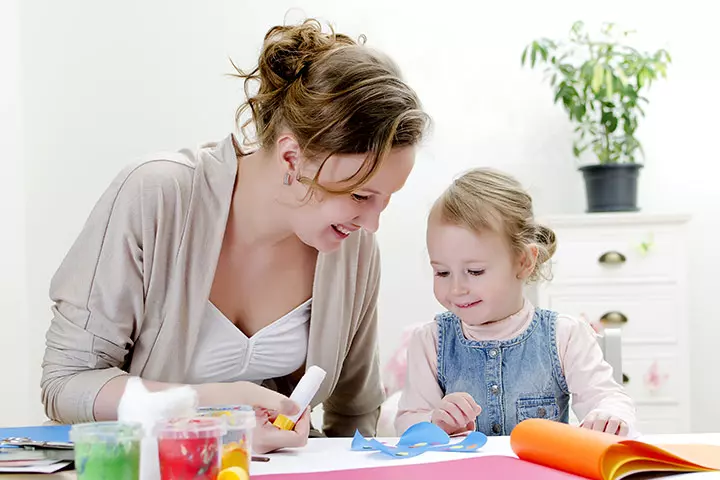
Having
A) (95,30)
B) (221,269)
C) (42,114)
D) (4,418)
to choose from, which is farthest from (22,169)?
(221,269)

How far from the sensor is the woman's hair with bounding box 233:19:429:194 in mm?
1327

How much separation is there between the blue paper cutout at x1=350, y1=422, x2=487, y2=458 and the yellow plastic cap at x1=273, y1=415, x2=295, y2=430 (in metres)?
0.09

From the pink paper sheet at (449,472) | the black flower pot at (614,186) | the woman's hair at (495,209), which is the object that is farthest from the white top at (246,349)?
the black flower pot at (614,186)

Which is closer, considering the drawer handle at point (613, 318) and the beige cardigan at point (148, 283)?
the beige cardigan at point (148, 283)

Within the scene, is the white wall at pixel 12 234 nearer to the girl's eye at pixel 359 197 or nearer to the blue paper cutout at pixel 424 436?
the girl's eye at pixel 359 197

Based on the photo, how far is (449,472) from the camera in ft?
3.27

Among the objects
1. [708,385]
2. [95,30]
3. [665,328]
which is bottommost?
[708,385]

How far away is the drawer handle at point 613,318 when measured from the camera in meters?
3.06

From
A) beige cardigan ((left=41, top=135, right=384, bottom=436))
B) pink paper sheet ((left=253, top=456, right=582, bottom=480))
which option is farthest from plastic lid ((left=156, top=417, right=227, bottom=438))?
beige cardigan ((left=41, top=135, right=384, bottom=436))

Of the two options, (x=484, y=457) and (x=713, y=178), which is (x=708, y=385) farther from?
(x=484, y=457)

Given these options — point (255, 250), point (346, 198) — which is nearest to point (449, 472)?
point (346, 198)

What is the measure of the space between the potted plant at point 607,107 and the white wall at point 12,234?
199cm

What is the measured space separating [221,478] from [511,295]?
858mm

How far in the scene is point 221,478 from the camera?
83 centimetres
